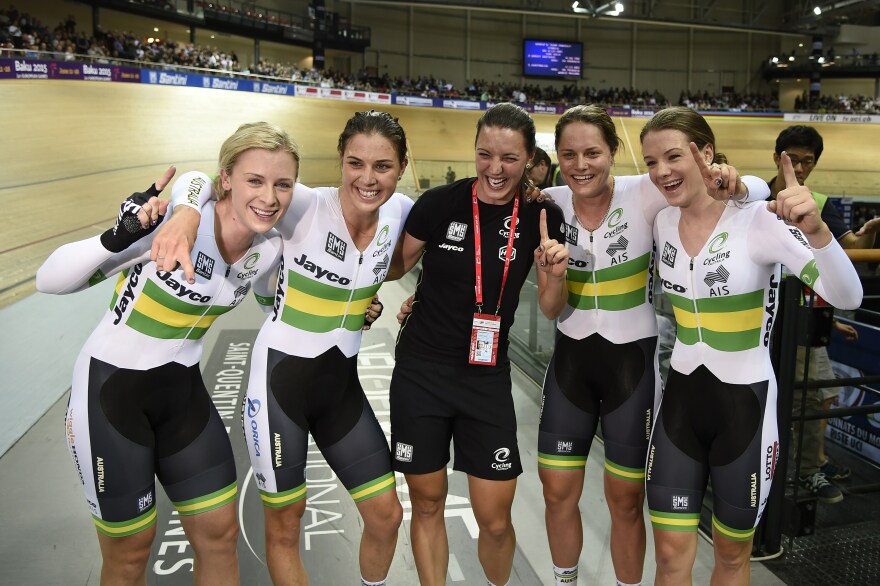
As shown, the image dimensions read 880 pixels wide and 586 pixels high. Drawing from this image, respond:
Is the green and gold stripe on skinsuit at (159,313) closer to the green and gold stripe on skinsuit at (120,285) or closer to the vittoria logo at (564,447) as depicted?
the green and gold stripe on skinsuit at (120,285)

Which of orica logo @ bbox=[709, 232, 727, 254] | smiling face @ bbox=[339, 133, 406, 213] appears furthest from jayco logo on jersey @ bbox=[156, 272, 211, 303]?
orica logo @ bbox=[709, 232, 727, 254]

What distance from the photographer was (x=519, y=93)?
96.8 feet

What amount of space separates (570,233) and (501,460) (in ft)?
2.80

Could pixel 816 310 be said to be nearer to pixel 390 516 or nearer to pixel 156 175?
pixel 390 516

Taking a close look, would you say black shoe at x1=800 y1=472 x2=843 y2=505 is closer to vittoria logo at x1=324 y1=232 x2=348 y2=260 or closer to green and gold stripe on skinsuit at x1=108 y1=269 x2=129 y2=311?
vittoria logo at x1=324 y1=232 x2=348 y2=260

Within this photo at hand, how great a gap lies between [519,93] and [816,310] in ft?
92.6

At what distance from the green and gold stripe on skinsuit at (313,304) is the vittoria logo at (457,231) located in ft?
1.20

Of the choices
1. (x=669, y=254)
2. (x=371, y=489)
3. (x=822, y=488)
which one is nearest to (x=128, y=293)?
(x=371, y=489)

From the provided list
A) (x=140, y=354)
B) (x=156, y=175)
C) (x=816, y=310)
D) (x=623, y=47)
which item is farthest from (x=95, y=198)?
(x=623, y=47)

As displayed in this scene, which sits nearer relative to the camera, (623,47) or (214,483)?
(214,483)

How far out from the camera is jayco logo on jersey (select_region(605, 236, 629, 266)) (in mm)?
2377

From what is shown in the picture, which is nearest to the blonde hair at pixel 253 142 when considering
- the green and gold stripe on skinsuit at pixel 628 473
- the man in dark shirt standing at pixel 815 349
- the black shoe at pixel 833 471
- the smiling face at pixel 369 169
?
the smiling face at pixel 369 169

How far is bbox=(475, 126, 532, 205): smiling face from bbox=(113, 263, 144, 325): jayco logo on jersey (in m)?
1.13

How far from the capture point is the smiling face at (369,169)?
2.19 m
